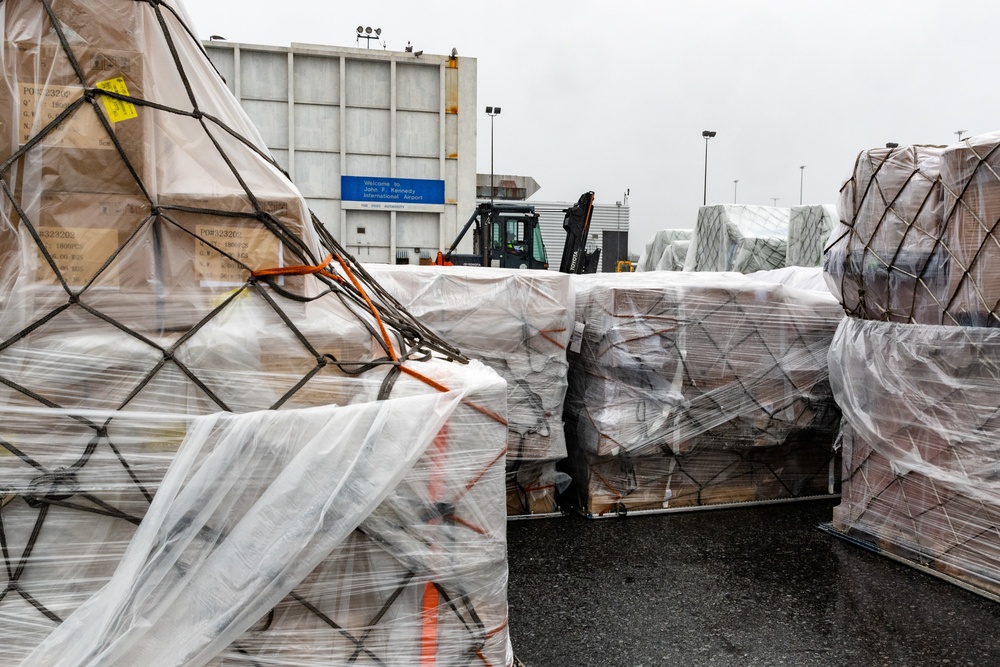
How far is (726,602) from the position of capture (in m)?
3.32

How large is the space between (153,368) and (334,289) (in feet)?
1.77

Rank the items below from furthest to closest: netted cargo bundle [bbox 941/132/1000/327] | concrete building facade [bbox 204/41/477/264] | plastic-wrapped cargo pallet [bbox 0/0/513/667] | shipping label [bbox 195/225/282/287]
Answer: concrete building facade [bbox 204/41/477/264], netted cargo bundle [bbox 941/132/1000/327], shipping label [bbox 195/225/282/287], plastic-wrapped cargo pallet [bbox 0/0/513/667]

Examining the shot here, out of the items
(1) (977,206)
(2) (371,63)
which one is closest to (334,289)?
(1) (977,206)

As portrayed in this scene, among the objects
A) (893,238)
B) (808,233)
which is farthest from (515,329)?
(808,233)

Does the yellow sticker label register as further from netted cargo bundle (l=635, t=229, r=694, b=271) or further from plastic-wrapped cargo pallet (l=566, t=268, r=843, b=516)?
netted cargo bundle (l=635, t=229, r=694, b=271)

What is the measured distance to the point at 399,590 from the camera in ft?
6.12

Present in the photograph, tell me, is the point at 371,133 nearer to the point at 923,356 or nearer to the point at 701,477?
the point at 701,477

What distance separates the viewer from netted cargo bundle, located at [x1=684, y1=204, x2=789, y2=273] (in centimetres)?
991

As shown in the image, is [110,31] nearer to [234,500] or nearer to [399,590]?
[234,500]

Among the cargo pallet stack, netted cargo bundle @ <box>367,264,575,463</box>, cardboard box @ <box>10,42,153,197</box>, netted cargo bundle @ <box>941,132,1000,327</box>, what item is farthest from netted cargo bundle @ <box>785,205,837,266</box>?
cardboard box @ <box>10,42,153,197</box>

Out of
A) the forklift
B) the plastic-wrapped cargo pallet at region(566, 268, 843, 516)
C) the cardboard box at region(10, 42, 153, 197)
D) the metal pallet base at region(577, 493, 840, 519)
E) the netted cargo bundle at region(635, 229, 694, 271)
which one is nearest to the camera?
the cardboard box at region(10, 42, 153, 197)

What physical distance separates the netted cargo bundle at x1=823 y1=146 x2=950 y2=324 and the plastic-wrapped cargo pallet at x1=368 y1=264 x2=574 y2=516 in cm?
168

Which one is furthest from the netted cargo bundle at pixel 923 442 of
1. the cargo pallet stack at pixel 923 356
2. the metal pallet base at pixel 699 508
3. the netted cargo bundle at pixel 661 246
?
the netted cargo bundle at pixel 661 246

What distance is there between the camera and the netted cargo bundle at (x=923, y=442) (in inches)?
133
